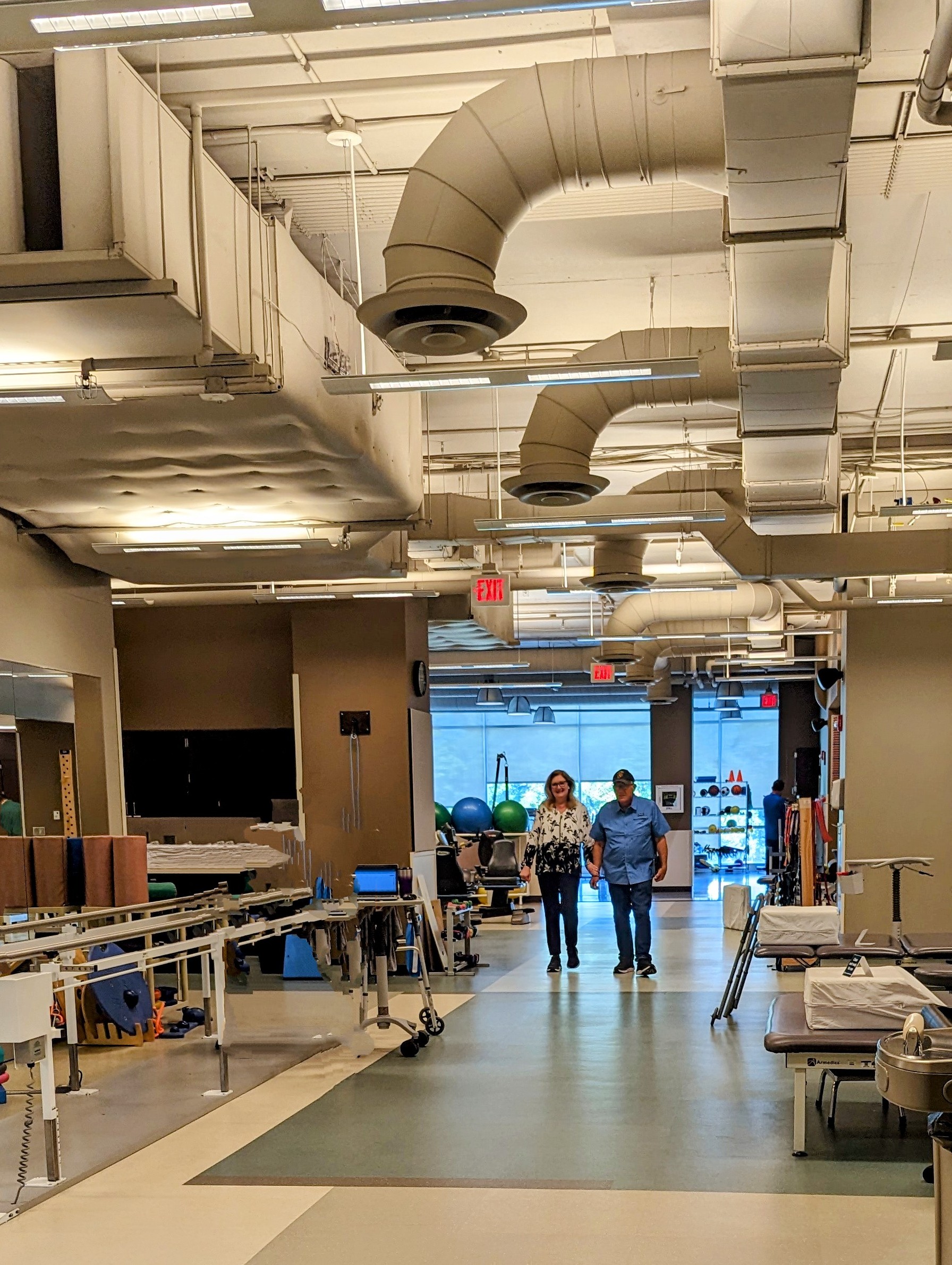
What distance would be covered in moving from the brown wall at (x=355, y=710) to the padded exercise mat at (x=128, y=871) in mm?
4070

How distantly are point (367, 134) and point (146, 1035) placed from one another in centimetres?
578

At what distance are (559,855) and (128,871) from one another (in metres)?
3.94

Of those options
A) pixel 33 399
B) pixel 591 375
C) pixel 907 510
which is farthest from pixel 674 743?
pixel 33 399

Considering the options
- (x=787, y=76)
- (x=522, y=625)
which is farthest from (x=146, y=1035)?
(x=522, y=625)

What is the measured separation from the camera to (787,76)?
3178 mm

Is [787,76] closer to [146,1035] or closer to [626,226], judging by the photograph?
[626,226]

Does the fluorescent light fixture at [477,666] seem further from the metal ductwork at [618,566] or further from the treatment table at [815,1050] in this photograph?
the treatment table at [815,1050]

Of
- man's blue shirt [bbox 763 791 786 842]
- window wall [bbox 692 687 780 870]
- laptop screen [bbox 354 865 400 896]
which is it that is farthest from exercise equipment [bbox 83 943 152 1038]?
window wall [bbox 692 687 780 870]

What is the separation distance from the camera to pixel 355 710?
11898mm

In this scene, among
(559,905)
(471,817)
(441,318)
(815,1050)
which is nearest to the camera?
(441,318)

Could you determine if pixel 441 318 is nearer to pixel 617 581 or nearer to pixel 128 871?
pixel 128 871

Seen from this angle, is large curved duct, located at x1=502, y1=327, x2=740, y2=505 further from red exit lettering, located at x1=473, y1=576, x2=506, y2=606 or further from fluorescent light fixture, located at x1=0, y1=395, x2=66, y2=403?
red exit lettering, located at x1=473, y1=576, x2=506, y2=606

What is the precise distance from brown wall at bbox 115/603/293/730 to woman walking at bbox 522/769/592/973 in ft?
9.22

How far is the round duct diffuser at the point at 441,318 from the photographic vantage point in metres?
4.09
